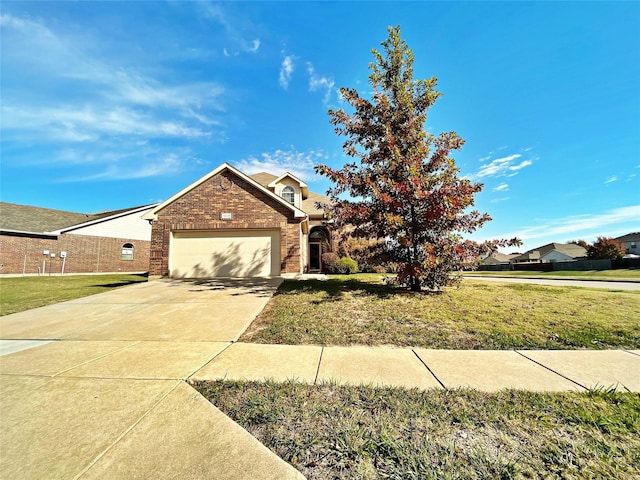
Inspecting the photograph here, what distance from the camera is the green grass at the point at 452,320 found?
4617mm

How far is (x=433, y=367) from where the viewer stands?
352 centimetres

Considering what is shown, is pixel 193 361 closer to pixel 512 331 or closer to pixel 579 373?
pixel 579 373

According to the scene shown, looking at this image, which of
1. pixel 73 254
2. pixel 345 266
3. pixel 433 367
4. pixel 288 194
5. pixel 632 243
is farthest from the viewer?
pixel 632 243

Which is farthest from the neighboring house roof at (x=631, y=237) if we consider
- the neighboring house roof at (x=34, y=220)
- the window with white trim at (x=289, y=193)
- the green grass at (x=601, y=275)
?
the neighboring house roof at (x=34, y=220)

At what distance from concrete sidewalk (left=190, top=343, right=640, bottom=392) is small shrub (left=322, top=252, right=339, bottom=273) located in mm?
12989

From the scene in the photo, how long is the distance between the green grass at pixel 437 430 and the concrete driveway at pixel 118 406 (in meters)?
0.26

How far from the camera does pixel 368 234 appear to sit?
806cm

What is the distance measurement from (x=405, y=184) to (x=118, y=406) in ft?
23.9

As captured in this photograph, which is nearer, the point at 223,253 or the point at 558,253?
the point at 223,253

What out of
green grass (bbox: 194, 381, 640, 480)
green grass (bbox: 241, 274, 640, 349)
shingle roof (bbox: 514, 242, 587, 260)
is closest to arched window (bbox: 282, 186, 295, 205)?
green grass (bbox: 241, 274, 640, 349)

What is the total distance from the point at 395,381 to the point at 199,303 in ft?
19.6

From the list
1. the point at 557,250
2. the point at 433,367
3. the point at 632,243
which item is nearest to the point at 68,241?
the point at 433,367

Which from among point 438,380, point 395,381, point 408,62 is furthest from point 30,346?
point 408,62

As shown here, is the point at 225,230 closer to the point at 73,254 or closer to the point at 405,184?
the point at 405,184
